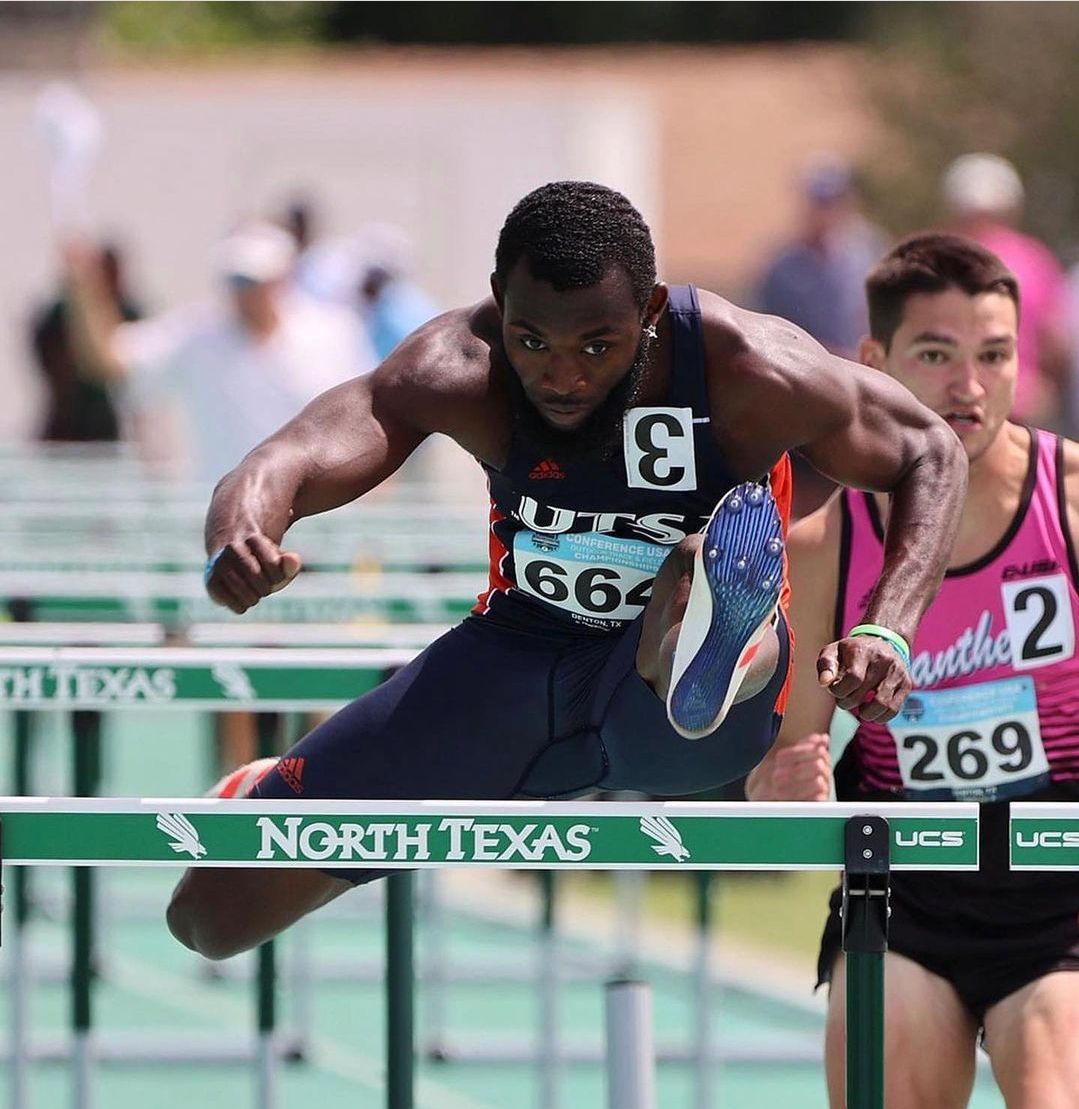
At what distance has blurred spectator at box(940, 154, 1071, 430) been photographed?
445 inches

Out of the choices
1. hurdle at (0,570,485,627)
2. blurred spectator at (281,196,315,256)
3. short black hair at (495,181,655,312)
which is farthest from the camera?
blurred spectator at (281,196,315,256)

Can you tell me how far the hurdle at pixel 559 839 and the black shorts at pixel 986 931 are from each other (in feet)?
2.75

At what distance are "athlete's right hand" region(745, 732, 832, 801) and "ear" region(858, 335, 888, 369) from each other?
2.29 ft

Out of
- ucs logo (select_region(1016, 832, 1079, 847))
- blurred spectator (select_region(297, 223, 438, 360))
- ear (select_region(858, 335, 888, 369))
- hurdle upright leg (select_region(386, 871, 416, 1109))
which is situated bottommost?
hurdle upright leg (select_region(386, 871, 416, 1109))

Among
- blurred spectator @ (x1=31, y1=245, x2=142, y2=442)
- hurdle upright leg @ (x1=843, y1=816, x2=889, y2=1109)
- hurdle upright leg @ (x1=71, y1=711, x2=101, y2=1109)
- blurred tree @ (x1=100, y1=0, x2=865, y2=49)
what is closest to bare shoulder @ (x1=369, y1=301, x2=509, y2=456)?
hurdle upright leg @ (x1=843, y1=816, x2=889, y2=1109)

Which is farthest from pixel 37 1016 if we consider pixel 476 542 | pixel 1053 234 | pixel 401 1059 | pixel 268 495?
pixel 1053 234

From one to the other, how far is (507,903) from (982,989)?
568 centimetres

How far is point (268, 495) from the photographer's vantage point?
362 centimetres

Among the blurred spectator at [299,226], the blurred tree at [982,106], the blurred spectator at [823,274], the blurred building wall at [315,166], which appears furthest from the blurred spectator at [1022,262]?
the blurred tree at [982,106]

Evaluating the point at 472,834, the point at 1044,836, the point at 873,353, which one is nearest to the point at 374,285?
the point at 873,353

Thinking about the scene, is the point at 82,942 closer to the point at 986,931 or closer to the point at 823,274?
the point at 986,931

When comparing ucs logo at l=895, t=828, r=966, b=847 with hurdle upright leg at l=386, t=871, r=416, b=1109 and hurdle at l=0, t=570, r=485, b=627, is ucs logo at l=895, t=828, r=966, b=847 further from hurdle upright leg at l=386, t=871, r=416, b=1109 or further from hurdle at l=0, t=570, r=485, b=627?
hurdle at l=0, t=570, r=485, b=627

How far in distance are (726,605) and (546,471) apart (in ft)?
1.46

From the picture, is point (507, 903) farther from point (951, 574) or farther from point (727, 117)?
point (727, 117)
